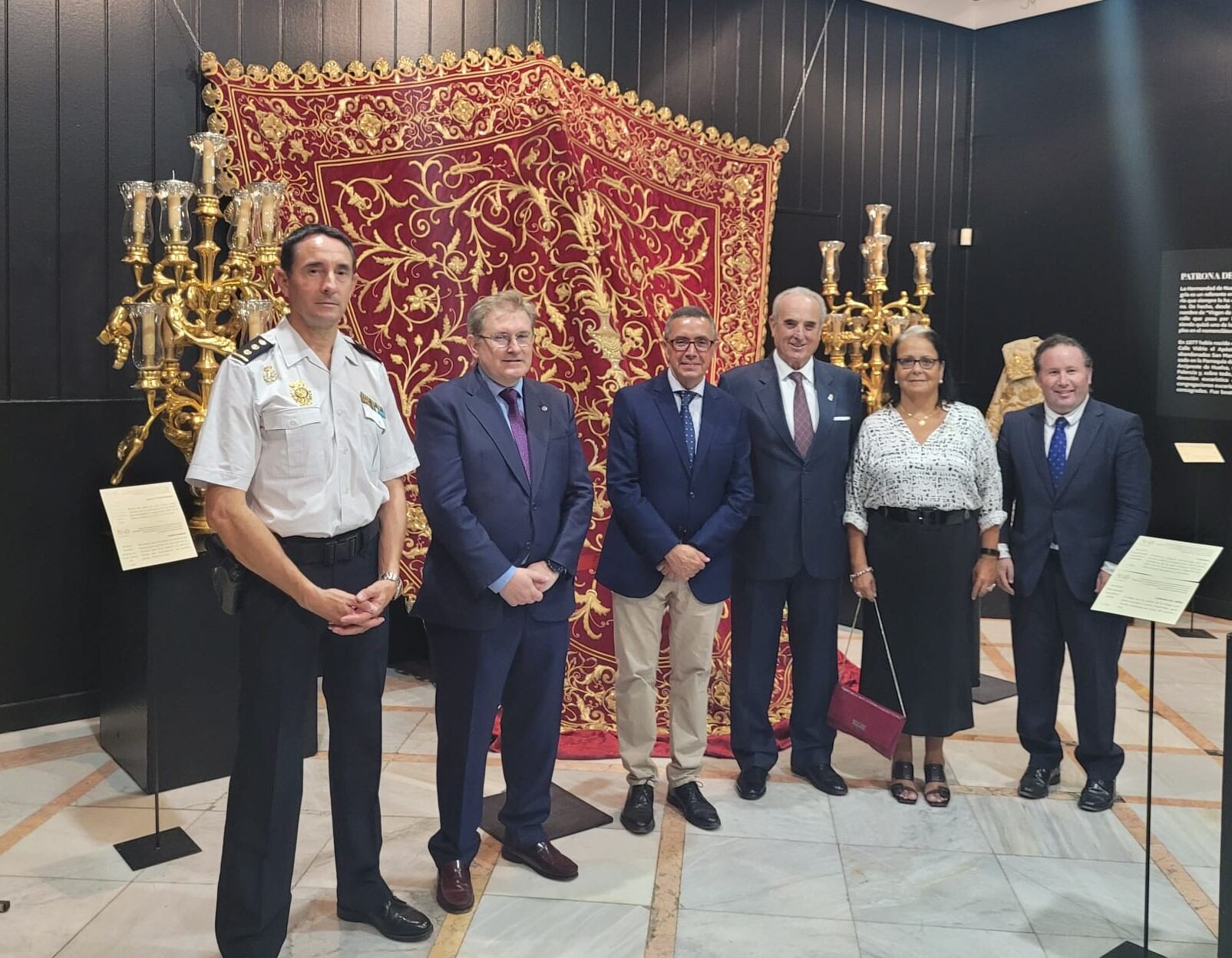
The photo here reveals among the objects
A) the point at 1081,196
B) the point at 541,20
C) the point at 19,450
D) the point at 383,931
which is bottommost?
the point at 383,931

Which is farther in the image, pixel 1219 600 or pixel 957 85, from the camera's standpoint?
pixel 957 85

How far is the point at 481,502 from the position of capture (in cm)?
252

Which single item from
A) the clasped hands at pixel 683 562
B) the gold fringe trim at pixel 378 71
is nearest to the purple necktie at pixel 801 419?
the clasped hands at pixel 683 562

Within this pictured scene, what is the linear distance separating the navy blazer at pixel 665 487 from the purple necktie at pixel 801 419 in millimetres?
251

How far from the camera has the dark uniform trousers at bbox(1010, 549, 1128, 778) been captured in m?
3.14

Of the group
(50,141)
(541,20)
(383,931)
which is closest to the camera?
(383,931)

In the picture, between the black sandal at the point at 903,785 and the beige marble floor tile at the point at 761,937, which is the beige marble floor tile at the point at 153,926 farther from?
the black sandal at the point at 903,785

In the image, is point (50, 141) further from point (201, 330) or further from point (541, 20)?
point (541, 20)

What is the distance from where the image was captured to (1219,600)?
5863 millimetres

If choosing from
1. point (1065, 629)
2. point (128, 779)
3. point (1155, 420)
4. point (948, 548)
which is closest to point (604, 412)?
point (948, 548)

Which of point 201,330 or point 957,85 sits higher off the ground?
point 957,85

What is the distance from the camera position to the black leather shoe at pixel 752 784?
3229 millimetres

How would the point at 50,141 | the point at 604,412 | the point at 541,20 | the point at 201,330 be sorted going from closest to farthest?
the point at 201,330 < the point at 50,141 < the point at 604,412 < the point at 541,20

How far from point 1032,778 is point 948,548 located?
0.84 metres
